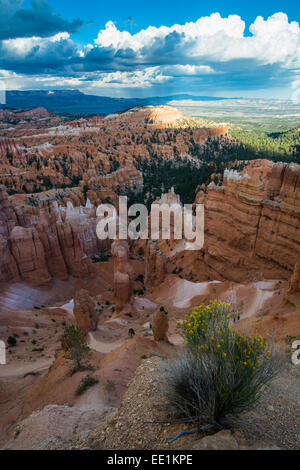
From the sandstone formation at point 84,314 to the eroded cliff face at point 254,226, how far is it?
11.2 m

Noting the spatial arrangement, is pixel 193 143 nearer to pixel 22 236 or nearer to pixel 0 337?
pixel 22 236

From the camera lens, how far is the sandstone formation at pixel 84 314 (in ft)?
55.3

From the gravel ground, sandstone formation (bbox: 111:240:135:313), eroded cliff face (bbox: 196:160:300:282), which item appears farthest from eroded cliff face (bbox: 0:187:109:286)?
the gravel ground

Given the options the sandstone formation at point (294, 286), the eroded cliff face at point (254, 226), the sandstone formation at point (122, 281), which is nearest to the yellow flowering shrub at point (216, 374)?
the sandstone formation at point (294, 286)

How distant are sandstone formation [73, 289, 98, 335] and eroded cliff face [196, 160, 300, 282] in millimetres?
11232

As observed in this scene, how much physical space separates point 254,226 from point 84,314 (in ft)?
44.3

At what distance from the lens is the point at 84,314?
55.4 feet

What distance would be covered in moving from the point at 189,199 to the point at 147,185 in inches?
680

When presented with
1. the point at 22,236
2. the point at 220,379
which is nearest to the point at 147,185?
the point at 22,236

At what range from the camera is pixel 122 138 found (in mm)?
92375

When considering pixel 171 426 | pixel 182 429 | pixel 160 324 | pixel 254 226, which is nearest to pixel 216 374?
pixel 182 429

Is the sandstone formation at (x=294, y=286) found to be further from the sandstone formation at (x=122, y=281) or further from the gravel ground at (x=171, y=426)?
the sandstone formation at (x=122, y=281)

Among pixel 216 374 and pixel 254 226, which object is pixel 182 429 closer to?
pixel 216 374

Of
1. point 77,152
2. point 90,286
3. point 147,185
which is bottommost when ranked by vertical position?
point 90,286
